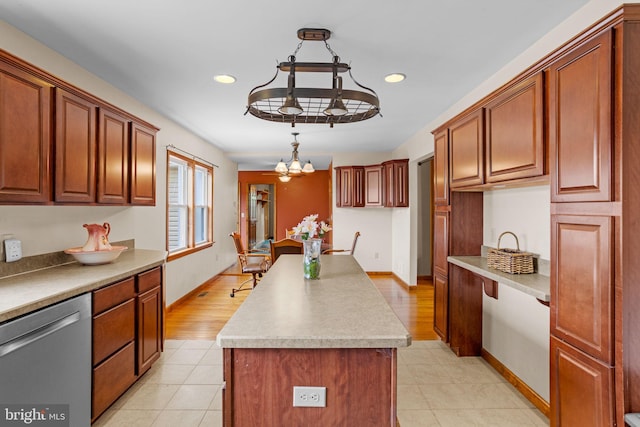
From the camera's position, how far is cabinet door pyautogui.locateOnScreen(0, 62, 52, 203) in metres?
1.82

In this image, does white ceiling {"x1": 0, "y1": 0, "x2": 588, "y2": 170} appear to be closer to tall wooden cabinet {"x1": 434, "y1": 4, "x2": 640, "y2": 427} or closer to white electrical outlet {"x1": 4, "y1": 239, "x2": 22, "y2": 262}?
tall wooden cabinet {"x1": 434, "y1": 4, "x2": 640, "y2": 427}

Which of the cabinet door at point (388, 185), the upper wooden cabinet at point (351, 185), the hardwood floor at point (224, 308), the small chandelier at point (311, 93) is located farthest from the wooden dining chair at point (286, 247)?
the small chandelier at point (311, 93)

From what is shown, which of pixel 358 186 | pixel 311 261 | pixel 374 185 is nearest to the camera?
pixel 311 261

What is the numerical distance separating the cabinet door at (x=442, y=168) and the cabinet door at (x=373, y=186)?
285 cm

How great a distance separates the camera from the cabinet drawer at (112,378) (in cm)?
208

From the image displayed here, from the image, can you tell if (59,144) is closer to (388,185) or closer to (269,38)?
(269,38)

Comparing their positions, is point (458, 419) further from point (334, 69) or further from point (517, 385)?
point (334, 69)

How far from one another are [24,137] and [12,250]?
780 mm

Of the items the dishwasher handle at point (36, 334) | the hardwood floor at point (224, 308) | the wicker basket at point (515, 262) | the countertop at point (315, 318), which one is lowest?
the hardwood floor at point (224, 308)

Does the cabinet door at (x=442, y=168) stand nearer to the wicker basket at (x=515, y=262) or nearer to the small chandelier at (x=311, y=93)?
the wicker basket at (x=515, y=262)

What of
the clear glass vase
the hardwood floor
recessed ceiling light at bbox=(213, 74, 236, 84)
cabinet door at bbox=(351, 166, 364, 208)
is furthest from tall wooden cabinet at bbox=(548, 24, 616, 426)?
cabinet door at bbox=(351, 166, 364, 208)

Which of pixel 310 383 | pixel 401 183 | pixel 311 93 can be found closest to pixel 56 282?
pixel 310 383

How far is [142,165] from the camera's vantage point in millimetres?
3145

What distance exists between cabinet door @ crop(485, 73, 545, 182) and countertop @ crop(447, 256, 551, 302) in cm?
64
